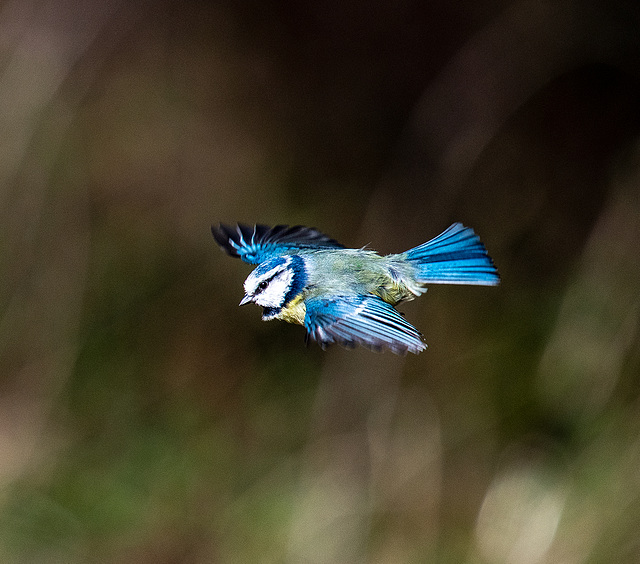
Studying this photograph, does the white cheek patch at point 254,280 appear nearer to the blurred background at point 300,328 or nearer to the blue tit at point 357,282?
the blue tit at point 357,282

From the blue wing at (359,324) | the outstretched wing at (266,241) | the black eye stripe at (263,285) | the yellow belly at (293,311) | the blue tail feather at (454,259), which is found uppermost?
the outstretched wing at (266,241)

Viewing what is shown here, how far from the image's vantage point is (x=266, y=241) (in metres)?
1.46

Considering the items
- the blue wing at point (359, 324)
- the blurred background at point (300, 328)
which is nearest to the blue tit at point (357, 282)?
the blue wing at point (359, 324)

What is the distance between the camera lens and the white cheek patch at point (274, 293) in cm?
108

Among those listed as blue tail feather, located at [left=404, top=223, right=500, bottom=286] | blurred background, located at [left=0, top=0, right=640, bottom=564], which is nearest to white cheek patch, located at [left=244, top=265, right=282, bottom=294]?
blue tail feather, located at [left=404, top=223, right=500, bottom=286]

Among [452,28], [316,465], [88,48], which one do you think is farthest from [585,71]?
[88,48]

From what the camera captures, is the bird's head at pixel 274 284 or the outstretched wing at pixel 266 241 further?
the outstretched wing at pixel 266 241

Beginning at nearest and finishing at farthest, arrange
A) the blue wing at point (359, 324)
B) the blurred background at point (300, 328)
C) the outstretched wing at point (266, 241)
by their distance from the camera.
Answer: the blue wing at point (359, 324) < the outstretched wing at point (266, 241) < the blurred background at point (300, 328)

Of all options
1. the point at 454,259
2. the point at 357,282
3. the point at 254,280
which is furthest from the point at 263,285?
the point at 454,259

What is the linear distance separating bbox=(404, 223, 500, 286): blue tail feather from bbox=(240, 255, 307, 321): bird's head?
7.4 inches

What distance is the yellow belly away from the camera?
A: 1.09 m

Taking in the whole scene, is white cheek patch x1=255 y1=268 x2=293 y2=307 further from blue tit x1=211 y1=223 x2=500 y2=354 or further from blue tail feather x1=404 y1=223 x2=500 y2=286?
blue tail feather x1=404 y1=223 x2=500 y2=286

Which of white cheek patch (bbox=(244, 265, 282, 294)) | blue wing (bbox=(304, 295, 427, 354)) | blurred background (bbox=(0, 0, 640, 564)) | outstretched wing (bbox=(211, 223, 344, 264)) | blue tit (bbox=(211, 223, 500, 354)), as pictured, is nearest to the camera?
blue wing (bbox=(304, 295, 427, 354))

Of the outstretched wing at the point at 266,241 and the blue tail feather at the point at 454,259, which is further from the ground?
the outstretched wing at the point at 266,241
